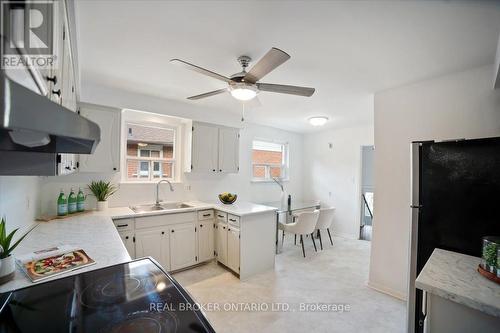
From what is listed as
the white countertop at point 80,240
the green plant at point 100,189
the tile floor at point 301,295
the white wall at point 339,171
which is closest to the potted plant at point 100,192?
the green plant at point 100,189

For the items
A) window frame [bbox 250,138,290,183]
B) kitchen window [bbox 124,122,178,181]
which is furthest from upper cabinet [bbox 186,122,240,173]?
window frame [bbox 250,138,290,183]

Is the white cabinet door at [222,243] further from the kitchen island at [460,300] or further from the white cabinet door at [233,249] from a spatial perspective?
the kitchen island at [460,300]

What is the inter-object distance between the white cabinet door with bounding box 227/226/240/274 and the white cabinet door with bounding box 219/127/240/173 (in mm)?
1196

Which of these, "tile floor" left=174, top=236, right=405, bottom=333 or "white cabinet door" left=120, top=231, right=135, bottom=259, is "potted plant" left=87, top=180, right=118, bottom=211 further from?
"tile floor" left=174, top=236, right=405, bottom=333

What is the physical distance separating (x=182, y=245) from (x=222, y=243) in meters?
0.55

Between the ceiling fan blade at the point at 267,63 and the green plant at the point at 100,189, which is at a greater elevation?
the ceiling fan blade at the point at 267,63

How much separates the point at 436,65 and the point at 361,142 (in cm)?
275

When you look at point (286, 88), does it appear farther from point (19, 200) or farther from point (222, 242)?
point (19, 200)

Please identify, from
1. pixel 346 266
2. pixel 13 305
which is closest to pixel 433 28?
pixel 13 305

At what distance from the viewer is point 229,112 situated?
4.05 metres

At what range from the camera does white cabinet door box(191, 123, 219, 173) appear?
343 cm

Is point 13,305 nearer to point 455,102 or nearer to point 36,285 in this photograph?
point 36,285

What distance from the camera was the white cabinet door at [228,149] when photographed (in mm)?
3721

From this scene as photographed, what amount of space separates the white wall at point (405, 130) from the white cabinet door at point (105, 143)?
131 inches
